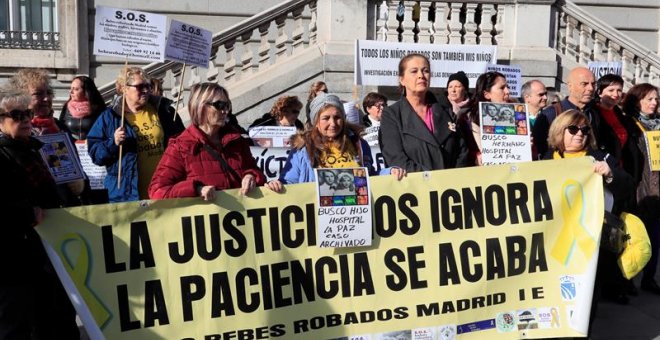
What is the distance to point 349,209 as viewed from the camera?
167 inches

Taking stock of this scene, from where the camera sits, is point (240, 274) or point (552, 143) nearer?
point (240, 274)

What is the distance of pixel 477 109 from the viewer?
17.6ft

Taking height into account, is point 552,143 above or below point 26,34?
below

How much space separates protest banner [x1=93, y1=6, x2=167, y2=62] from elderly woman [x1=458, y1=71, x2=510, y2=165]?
2769 mm

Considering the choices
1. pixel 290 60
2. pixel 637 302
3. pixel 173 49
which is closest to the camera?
A: pixel 637 302

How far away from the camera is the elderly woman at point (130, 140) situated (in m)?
5.23

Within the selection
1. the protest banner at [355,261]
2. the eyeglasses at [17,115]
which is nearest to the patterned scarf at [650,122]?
the protest banner at [355,261]

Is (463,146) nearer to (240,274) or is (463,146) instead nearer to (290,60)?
(240,274)

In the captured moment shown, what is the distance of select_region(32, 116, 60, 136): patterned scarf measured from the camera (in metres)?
5.05

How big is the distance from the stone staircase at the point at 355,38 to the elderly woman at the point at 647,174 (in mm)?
4912

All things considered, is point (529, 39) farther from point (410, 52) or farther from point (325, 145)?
point (325, 145)

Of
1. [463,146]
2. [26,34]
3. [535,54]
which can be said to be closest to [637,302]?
[463,146]

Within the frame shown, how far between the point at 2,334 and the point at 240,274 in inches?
48.5

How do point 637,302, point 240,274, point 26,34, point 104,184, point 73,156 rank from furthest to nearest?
point 26,34, point 637,302, point 104,184, point 73,156, point 240,274
